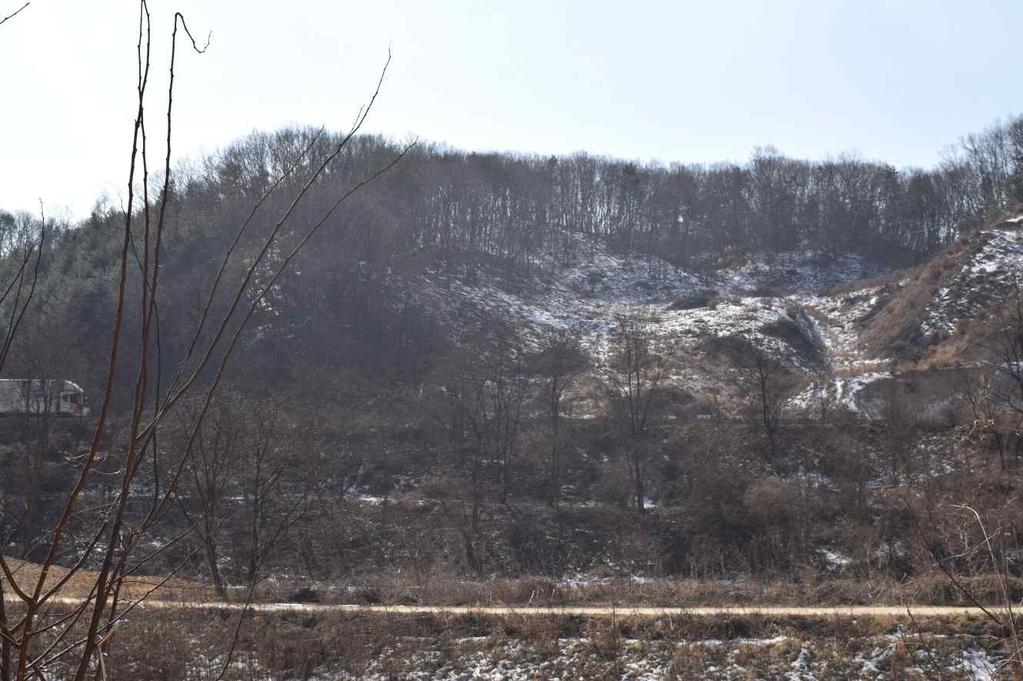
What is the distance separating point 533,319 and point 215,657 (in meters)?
38.2

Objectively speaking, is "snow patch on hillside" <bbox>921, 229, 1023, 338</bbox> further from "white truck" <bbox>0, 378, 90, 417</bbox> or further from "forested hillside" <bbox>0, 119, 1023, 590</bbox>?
"white truck" <bbox>0, 378, 90, 417</bbox>

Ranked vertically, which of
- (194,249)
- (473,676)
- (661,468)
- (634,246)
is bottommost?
(473,676)

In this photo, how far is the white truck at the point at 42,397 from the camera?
29406mm

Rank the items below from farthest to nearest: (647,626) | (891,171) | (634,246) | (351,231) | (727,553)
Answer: (891,171), (634,246), (351,231), (727,553), (647,626)

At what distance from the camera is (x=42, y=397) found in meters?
29.8

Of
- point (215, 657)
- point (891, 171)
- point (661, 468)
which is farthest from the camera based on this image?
point (891, 171)

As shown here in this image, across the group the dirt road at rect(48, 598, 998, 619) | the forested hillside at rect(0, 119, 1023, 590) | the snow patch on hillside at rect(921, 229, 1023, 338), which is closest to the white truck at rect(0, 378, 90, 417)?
the forested hillside at rect(0, 119, 1023, 590)

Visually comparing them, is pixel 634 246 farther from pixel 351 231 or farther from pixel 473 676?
pixel 473 676

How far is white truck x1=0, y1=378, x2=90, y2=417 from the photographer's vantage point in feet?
96.5

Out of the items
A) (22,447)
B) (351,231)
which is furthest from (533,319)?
(22,447)

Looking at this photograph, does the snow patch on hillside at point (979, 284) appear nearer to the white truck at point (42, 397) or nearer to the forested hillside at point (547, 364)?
the forested hillside at point (547, 364)

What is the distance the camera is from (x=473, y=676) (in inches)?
538

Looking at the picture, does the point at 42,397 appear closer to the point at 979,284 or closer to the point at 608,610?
the point at 608,610

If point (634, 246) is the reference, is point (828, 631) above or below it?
below
